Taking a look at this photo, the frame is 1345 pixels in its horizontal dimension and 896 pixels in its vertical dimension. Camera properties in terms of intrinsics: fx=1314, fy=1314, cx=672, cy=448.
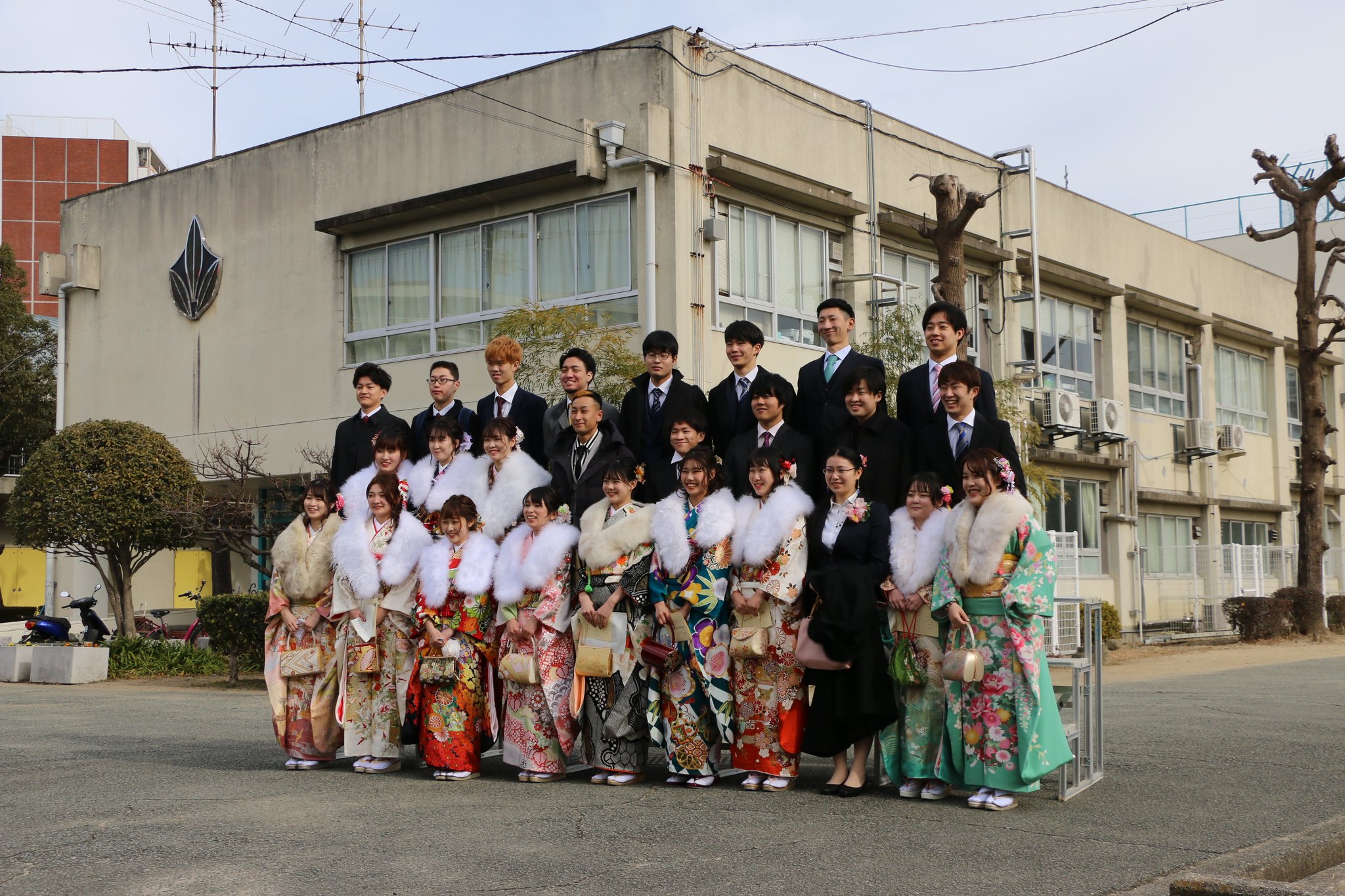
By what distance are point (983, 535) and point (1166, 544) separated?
2185 centimetres

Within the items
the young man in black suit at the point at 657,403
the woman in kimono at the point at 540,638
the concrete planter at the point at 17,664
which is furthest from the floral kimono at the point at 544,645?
the concrete planter at the point at 17,664

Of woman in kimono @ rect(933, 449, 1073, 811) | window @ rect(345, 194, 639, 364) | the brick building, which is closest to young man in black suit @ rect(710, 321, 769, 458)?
woman in kimono @ rect(933, 449, 1073, 811)

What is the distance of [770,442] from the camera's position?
7.22 metres

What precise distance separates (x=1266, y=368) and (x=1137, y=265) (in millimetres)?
7366

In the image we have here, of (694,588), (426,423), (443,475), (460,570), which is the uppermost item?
(426,423)

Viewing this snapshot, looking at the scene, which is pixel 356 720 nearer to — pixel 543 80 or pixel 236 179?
pixel 543 80

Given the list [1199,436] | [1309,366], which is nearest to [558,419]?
[1309,366]

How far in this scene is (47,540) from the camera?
16891 millimetres

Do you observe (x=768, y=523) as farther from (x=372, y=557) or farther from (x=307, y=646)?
(x=307, y=646)

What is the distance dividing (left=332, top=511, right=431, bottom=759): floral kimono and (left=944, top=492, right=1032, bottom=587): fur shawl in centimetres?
296

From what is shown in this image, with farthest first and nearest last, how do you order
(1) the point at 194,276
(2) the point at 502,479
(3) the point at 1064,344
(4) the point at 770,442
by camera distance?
(3) the point at 1064,344
(1) the point at 194,276
(2) the point at 502,479
(4) the point at 770,442

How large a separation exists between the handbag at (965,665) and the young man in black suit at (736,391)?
1841 millimetres

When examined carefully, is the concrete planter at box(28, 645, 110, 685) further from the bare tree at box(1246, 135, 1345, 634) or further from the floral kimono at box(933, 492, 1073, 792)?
the bare tree at box(1246, 135, 1345, 634)

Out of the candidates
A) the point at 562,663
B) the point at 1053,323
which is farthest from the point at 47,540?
the point at 1053,323
